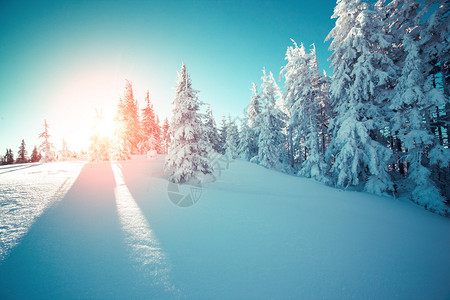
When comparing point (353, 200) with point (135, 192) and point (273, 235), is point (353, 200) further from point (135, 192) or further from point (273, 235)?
point (135, 192)

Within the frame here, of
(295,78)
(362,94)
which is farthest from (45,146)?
(362,94)

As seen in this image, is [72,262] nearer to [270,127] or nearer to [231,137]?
[270,127]

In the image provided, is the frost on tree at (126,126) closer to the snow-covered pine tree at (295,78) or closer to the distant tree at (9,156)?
the snow-covered pine tree at (295,78)

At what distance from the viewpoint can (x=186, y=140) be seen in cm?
1312

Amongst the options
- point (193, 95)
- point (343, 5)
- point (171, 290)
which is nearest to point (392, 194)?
point (343, 5)

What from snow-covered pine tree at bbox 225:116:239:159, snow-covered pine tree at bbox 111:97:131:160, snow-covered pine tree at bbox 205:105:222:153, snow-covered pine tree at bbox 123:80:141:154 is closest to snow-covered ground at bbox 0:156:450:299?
snow-covered pine tree at bbox 205:105:222:153

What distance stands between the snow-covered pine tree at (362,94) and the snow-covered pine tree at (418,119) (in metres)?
1.05

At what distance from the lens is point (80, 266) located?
379 centimetres

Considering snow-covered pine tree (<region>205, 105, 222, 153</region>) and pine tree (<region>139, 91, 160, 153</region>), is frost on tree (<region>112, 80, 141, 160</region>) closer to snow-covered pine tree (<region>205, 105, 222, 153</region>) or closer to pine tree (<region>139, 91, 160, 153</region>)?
pine tree (<region>139, 91, 160, 153</region>)

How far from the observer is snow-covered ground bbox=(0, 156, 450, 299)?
3507 mm

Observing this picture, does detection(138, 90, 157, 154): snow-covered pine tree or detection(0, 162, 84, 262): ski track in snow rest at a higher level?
detection(138, 90, 157, 154): snow-covered pine tree

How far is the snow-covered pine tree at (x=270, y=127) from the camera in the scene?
23.7 meters

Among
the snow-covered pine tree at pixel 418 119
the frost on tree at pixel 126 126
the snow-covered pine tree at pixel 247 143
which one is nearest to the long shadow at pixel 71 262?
the snow-covered pine tree at pixel 418 119

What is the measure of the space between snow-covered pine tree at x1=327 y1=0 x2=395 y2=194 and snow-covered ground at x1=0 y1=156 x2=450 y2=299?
10.7 ft
